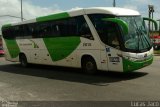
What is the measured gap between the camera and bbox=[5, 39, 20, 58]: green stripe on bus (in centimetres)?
2289

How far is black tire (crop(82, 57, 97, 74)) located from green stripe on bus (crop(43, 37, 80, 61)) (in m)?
0.84

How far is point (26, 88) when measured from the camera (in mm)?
13258

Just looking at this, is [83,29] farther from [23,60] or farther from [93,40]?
[23,60]

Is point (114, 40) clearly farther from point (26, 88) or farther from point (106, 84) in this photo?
point (26, 88)

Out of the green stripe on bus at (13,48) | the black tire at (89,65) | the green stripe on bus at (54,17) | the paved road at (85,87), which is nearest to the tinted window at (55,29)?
the green stripe on bus at (54,17)

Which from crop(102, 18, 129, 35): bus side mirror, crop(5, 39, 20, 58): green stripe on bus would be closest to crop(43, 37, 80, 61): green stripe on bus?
crop(102, 18, 129, 35): bus side mirror

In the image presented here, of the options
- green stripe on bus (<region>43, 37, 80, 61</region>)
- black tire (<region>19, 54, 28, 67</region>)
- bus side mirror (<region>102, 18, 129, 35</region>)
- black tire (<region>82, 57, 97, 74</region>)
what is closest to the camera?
bus side mirror (<region>102, 18, 129, 35</region>)

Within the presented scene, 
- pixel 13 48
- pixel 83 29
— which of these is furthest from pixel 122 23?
pixel 13 48

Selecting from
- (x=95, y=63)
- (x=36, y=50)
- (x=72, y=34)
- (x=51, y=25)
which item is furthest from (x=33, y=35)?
(x=95, y=63)

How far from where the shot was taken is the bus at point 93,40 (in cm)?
1412

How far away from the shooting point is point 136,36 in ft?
47.4

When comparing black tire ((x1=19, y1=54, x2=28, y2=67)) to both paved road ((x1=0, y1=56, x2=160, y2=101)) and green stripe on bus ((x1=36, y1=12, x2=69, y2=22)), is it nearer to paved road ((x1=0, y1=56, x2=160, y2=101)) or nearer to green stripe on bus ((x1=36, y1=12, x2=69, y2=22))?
green stripe on bus ((x1=36, y1=12, x2=69, y2=22))

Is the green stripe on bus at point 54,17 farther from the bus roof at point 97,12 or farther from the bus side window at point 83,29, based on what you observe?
the bus side window at point 83,29

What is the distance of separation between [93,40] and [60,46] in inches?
115
